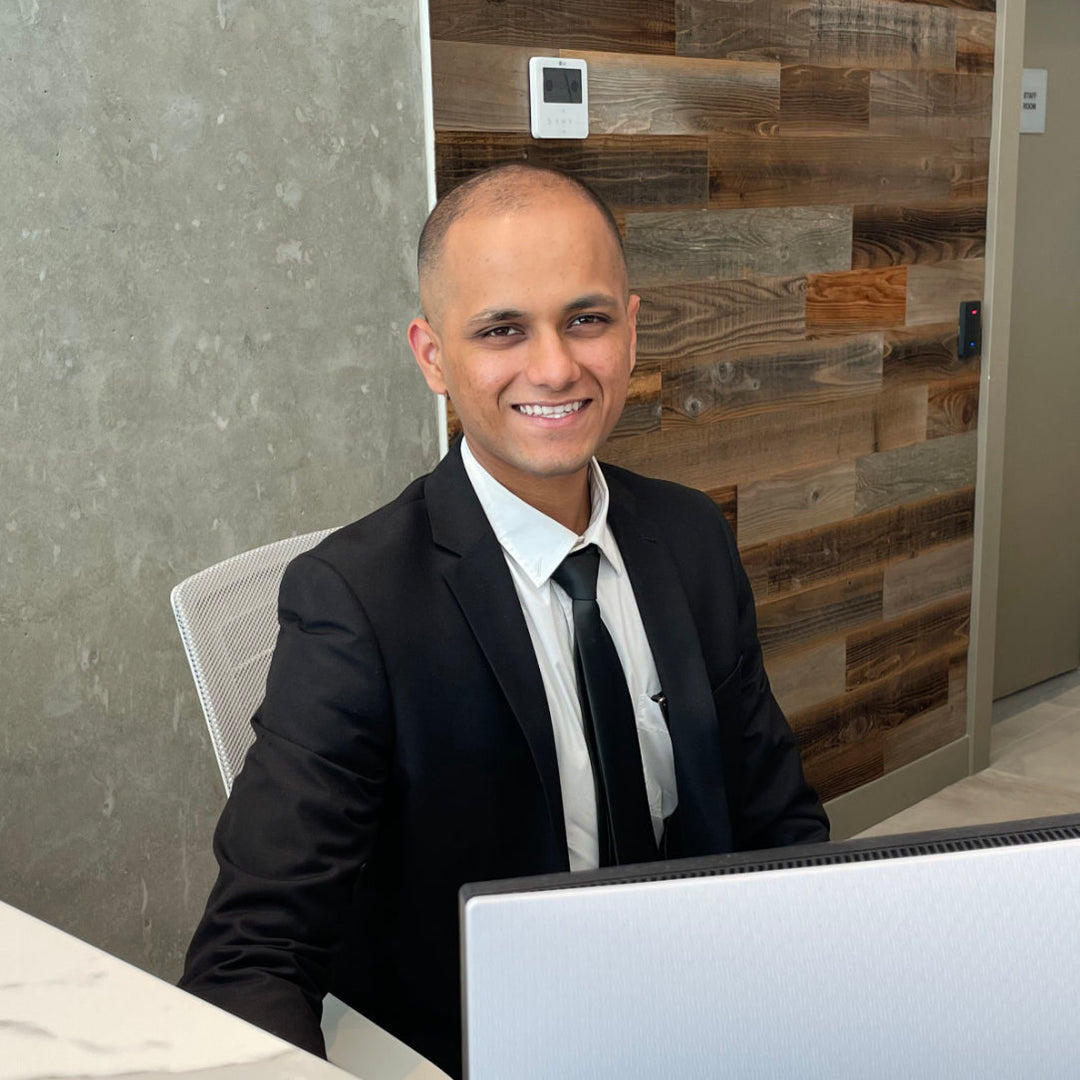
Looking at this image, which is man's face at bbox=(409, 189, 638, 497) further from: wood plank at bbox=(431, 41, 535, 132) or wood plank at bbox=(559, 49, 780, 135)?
wood plank at bbox=(559, 49, 780, 135)

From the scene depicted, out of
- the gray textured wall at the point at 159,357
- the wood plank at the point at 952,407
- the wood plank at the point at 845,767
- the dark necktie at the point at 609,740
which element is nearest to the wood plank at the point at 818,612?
the wood plank at the point at 845,767

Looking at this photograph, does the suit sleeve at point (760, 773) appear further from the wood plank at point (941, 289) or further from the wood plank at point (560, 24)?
the wood plank at point (941, 289)

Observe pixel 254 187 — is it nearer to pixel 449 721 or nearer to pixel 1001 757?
pixel 449 721

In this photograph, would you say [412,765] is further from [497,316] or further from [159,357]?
[159,357]

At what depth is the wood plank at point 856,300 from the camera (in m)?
2.86

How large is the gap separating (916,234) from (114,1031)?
9.35 ft

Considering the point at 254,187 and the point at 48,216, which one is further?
the point at 254,187

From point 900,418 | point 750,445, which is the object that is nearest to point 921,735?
point 900,418

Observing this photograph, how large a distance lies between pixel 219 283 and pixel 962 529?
220 centimetres

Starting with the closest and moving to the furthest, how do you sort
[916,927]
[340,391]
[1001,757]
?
1. [916,927]
2. [340,391]
3. [1001,757]

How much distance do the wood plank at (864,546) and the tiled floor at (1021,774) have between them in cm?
54

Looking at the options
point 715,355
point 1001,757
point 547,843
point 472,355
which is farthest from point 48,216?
point 1001,757

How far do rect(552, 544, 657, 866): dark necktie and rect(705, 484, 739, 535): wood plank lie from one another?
1.45 m

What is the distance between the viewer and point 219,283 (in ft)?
6.31
